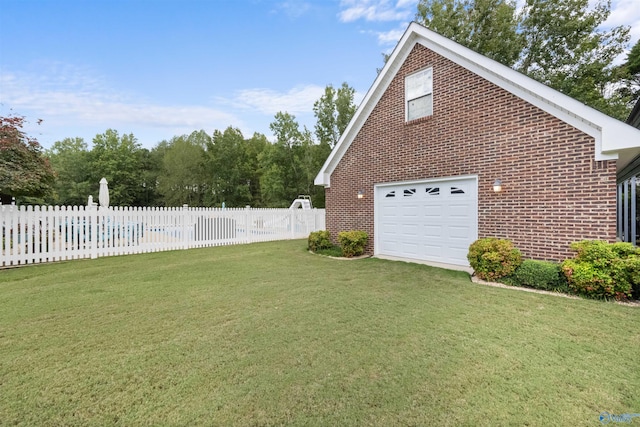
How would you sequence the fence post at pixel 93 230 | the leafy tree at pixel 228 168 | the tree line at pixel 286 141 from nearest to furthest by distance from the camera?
the fence post at pixel 93 230
the tree line at pixel 286 141
the leafy tree at pixel 228 168

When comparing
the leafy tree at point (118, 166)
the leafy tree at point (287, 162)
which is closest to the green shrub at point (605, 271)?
the leafy tree at point (287, 162)

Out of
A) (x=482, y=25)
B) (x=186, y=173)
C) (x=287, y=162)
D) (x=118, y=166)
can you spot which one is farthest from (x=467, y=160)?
(x=118, y=166)

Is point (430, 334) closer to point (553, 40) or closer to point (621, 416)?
point (621, 416)

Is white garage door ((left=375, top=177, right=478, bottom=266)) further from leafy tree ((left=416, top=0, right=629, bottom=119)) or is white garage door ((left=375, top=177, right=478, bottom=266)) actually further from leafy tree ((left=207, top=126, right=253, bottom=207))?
leafy tree ((left=207, top=126, right=253, bottom=207))

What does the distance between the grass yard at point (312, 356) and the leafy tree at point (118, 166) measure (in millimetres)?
38616

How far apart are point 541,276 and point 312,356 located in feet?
16.1

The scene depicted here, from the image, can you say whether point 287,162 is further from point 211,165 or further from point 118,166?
point 118,166

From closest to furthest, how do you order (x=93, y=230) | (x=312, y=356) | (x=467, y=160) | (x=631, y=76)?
(x=312, y=356) → (x=467, y=160) → (x=93, y=230) → (x=631, y=76)

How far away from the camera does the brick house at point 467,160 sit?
5.71 metres

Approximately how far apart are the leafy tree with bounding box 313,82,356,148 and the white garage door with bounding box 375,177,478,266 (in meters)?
23.0

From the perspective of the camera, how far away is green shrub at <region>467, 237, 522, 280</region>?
5938 millimetres

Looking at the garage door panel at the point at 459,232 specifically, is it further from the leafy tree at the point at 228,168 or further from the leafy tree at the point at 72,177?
the leafy tree at the point at 72,177

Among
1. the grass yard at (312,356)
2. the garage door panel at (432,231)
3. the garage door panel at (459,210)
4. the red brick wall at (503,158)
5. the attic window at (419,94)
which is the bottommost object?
the grass yard at (312,356)

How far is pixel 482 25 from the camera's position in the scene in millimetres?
18266
